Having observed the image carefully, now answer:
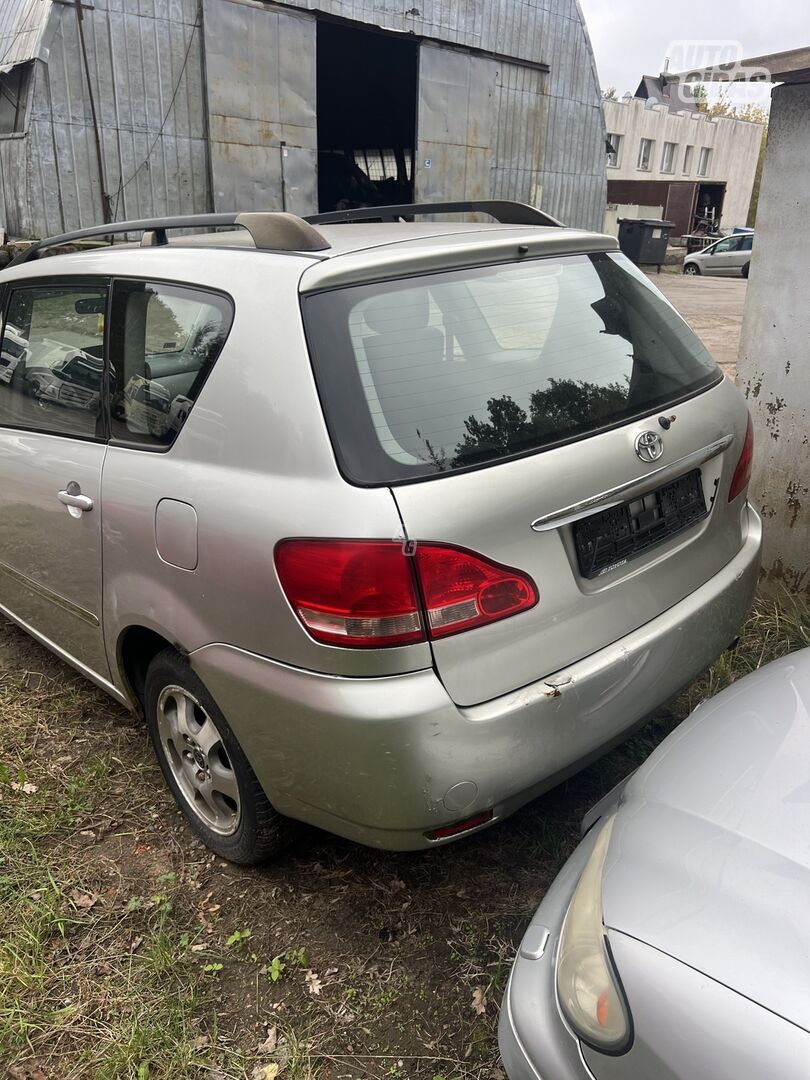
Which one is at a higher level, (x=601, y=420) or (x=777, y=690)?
(x=601, y=420)

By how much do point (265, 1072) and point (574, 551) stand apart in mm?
1411

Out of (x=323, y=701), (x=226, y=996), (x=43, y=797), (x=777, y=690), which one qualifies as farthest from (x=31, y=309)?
(x=777, y=690)

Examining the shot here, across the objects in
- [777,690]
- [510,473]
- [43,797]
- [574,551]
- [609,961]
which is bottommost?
[43,797]

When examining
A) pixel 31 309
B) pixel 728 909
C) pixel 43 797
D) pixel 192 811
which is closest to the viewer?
pixel 728 909

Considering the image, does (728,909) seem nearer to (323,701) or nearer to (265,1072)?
(323,701)

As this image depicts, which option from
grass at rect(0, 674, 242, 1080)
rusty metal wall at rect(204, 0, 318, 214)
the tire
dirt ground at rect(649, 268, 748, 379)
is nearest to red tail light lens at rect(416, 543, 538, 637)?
the tire

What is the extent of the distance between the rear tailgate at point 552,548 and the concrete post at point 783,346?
61.9 inches

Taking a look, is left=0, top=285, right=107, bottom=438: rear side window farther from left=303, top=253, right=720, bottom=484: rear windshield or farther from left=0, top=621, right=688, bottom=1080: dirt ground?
left=0, top=621, right=688, bottom=1080: dirt ground

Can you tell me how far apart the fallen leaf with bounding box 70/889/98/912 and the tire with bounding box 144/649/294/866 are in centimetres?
34

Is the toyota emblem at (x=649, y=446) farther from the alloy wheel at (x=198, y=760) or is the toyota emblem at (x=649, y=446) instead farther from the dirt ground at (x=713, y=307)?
the dirt ground at (x=713, y=307)

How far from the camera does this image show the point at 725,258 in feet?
84.8

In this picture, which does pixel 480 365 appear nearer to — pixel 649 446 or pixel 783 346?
pixel 649 446

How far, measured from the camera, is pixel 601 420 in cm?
215

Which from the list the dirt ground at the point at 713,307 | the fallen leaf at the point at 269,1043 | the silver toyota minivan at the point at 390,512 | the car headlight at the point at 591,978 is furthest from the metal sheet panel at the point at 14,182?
the car headlight at the point at 591,978
